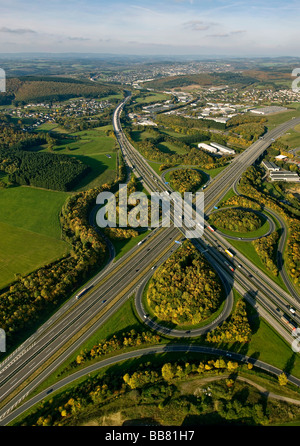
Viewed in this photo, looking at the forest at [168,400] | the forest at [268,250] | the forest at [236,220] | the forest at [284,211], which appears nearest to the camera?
the forest at [168,400]

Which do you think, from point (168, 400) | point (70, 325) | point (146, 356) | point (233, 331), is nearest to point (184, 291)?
point (233, 331)

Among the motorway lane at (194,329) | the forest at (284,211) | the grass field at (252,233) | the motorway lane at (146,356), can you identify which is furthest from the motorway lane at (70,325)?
the forest at (284,211)

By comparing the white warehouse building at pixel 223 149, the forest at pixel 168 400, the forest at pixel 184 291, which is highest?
the white warehouse building at pixel 223 149

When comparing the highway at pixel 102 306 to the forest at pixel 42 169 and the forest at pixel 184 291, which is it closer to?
the forest at pixel 184 291

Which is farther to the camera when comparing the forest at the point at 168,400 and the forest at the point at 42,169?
the forest at the point at 42,169

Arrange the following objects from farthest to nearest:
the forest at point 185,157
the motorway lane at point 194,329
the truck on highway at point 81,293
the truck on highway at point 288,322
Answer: the forest at point 185,157 → the truck on highway at point 81,293 → the truck on highway at point 288,322 → the motorway lane at point 194,329

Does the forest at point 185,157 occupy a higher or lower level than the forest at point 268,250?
higher

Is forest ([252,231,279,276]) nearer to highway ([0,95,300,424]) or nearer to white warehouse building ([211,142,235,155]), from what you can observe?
highway ([0,95,300,424])
